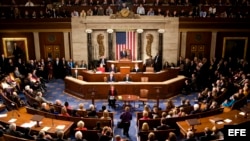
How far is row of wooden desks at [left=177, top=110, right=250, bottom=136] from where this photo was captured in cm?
1013

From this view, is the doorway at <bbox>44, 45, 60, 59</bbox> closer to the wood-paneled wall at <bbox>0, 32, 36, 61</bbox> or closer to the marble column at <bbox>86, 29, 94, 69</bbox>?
the wood-paneled wall at <bbox>0, 32, 36, 61</bbox>

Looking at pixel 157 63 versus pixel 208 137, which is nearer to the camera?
pixel 208 137

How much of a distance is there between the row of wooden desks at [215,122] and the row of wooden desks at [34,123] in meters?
3.73

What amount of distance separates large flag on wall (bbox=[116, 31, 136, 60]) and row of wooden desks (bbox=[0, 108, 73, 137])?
8.89 m

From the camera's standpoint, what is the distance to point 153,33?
19188 millimetres

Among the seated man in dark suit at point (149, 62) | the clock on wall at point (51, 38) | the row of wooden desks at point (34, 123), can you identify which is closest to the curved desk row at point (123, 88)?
Result: the seated man in dark suit at point (149, 62)

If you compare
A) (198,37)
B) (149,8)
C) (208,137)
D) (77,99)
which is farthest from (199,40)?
(208,137)

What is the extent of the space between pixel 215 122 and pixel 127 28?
378 inches

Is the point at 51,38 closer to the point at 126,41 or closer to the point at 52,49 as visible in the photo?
the point at 52,49

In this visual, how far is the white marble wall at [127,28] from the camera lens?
1858cm

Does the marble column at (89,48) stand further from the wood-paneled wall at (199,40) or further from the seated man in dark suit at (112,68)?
the wood-paneled wall at (199,40)

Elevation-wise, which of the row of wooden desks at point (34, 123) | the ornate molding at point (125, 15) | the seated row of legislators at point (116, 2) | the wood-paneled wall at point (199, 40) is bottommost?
the row of wooden desks at point (34, 123)

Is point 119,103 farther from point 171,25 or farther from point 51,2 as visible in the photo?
point 51,2

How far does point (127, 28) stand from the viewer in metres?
18.7
